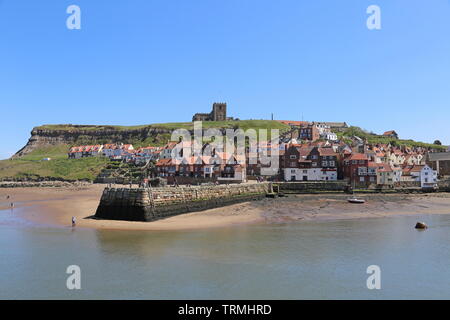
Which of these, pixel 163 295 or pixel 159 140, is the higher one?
pixel 159 140

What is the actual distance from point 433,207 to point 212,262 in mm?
40330

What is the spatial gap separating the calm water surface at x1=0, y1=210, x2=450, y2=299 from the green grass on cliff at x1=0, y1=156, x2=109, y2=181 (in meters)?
75.0

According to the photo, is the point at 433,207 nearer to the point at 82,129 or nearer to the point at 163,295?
the point at 163,295

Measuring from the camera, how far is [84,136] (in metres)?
175

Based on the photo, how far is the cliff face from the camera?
16400cm

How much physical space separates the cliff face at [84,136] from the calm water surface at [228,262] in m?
132

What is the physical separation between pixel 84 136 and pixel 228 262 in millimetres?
168894

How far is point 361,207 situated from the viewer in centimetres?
4816

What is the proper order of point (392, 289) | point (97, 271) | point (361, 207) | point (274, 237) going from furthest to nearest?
point (361, 207) → point (274, 237) → point (97, 271) → point (392, 289)

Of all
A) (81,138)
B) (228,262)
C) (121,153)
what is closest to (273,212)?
(228,262)

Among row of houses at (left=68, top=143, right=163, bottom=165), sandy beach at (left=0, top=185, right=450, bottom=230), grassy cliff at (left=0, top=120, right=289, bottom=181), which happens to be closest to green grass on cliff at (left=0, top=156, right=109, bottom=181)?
grassy cliff at (left=0, top=120, right=289, bottom=181)

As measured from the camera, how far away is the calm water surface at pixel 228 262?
17125 mm

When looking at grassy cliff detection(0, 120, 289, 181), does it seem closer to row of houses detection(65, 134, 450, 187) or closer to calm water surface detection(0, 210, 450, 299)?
row of houses detection(65, 134, 450, 187)

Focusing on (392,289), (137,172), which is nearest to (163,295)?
(392,289)
